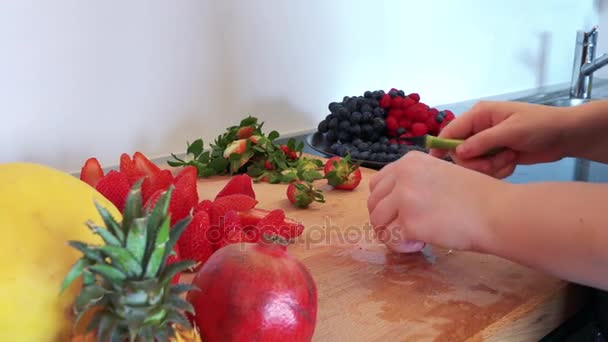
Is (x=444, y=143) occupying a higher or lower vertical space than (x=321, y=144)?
higher

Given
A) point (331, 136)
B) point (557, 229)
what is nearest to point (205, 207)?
point (557, 229)

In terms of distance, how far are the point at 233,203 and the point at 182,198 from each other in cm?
8

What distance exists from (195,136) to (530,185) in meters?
0.83

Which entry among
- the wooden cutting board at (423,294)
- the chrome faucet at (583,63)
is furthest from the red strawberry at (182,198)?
the chrome faucet at (583,63)

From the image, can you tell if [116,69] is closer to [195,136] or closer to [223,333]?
[195,136]

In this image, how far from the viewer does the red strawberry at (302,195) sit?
2.77 ft

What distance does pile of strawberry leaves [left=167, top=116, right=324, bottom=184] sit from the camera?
3.29ft

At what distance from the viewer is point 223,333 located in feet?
1.38

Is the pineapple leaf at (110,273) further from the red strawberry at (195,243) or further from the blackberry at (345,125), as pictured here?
the blackberry at (345,125)

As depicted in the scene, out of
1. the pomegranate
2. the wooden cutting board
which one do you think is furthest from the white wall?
the pomegranate

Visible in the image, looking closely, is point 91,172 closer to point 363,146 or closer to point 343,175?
point 343,175

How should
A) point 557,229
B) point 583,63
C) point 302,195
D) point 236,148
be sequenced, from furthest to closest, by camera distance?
point 583,63, point 236,148, point 302,195, point 557,229

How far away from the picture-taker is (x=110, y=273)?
32 centimetres

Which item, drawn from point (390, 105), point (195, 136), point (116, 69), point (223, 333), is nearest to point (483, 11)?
point (390, 105)
